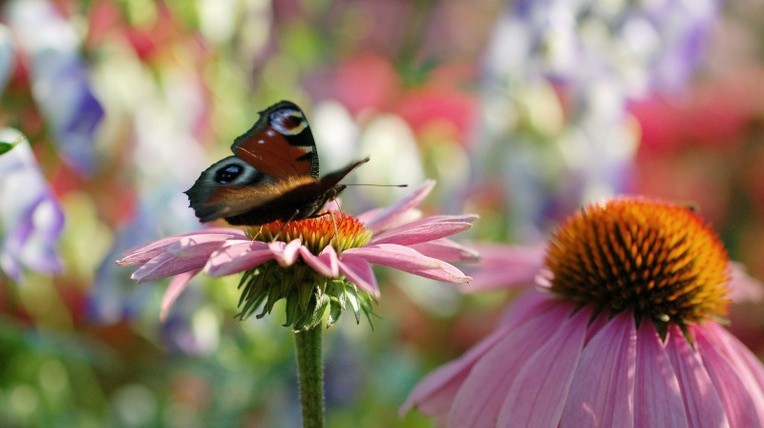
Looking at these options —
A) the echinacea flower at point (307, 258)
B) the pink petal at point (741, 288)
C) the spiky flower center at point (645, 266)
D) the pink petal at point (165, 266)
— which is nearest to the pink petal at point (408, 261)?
the echinacea flower at point (307, 258)

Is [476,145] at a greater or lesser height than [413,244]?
greater

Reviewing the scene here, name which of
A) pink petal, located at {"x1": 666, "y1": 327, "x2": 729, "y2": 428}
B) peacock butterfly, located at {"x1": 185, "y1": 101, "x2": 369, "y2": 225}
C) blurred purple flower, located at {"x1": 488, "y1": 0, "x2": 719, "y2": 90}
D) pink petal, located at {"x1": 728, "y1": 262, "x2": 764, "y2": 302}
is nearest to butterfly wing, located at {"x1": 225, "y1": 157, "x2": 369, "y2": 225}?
peacock butterfly, located at {"x1": 185, "y1": 101, "x2": 369, "y2": 225}

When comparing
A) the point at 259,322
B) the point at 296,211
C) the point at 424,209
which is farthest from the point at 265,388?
the point at 296,211

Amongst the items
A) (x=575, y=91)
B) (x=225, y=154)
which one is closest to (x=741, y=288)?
(x=575, y=91)

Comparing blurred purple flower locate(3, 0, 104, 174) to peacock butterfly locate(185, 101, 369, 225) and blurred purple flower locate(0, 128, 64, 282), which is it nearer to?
blurred purple flower locate(0, 128, 64, 282)

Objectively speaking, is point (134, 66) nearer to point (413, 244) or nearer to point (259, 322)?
point (259, 322)

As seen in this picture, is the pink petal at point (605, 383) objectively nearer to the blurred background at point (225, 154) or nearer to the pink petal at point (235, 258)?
the pink petal at point (235, 258)

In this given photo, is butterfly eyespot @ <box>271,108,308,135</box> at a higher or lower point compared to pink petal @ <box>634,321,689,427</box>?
higher
